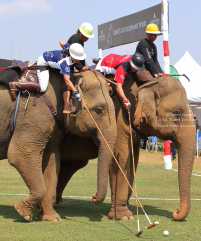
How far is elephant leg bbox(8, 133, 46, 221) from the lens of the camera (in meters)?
8.52

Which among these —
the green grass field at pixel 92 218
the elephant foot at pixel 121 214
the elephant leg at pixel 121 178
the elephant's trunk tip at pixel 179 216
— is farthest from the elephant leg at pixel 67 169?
the elephant's trunk tip at pixel 179 216

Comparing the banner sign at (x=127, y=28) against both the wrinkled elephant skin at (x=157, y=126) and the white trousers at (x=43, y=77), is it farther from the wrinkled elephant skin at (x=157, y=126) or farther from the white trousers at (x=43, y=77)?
the white trousers at (x=43, y=77)

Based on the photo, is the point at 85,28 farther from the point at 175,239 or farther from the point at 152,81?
the point at 175,239

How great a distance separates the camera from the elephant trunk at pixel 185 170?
8469 millimetres

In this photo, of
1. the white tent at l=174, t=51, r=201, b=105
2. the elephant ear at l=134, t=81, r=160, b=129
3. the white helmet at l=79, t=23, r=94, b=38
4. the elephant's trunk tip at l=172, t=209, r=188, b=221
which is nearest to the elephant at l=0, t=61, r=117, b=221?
the elephant ear at l=134, t=81, r=160, b=129

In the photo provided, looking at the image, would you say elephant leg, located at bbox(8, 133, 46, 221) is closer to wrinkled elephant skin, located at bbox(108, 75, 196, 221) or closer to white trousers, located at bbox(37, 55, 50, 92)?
white trousers, located at bbox(37, 55, 50, 92)

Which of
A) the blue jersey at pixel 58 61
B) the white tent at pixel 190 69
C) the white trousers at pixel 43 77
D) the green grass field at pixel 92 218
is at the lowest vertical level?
the green grass field at pixel 92 218

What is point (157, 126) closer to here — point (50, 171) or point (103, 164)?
point (103, 164)

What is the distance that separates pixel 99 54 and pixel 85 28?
17.0 metres

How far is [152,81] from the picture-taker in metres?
9.41

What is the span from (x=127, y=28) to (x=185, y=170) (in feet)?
51.5

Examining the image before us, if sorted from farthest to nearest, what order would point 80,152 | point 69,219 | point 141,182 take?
point 141,182, point 80,152, point 69,219

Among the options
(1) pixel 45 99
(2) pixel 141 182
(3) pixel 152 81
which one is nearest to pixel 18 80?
(1) pixel 45 99

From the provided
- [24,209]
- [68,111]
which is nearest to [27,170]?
[24,209]
